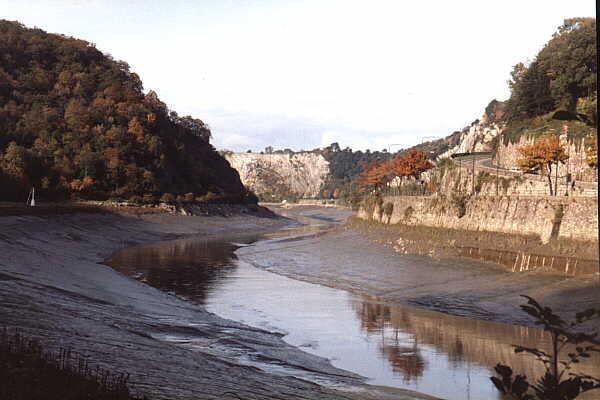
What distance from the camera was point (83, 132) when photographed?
99.6m

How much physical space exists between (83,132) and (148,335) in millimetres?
92511

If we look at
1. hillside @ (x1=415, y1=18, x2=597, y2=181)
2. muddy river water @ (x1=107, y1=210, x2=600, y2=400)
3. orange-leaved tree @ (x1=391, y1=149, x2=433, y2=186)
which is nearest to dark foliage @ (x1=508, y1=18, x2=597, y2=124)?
hillside @ (x1=415, y1=18, x2=597, y2=181)

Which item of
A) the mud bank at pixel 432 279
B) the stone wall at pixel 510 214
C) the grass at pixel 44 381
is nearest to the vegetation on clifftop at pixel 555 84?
the stone wall at pixel 510 214

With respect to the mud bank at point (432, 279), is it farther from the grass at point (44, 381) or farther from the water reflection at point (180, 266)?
the grass at point (44, 381)

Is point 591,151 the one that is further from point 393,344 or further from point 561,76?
point 393,344

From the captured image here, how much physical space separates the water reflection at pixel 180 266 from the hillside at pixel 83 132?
114 ft

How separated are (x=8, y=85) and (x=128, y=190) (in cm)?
3276

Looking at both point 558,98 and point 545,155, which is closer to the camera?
point 545,155

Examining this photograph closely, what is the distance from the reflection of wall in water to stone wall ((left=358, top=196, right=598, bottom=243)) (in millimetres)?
16928

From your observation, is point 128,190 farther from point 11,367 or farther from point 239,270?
point 11,367

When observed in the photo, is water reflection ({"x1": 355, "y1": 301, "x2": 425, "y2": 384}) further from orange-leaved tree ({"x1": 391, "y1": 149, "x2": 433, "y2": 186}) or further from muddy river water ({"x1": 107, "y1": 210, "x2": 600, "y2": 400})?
orange-leaved tree ({"x1": 391, "y1": 149, "x2": 433, "y2": 186})

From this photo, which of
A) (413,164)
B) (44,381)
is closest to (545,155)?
(413,164)

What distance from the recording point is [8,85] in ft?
348

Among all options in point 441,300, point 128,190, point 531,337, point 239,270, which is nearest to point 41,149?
point 128,190
